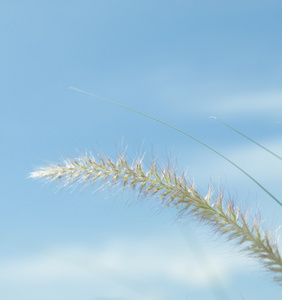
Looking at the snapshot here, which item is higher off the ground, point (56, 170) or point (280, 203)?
point (56, 170)

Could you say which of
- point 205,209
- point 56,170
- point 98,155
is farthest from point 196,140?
point 56,170

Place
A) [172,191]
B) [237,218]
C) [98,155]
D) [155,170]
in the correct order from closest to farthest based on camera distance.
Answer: [237,218] → [172,191] → [155,170] → [98,155]

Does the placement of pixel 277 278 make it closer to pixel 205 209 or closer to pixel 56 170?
pixel 205 209

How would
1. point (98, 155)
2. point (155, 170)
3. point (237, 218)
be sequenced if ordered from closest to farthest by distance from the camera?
point (237, 218) → point (155, 170) → point (98, 155)

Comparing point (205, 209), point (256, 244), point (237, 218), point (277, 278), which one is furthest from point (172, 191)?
point (277, 278)

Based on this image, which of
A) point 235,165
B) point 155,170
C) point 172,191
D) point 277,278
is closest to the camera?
point 277,278

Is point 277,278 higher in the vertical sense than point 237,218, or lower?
lower

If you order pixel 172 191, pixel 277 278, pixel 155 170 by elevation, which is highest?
pixel 155 170

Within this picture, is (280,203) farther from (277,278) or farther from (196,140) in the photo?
(196,140)

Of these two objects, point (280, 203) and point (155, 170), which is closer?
point (280, 203)
